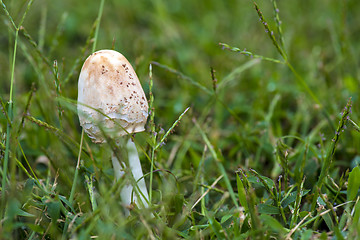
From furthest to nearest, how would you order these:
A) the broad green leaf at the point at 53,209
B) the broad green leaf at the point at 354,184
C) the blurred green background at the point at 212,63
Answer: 1. the blurred green background at the point at 212,63
2. the broad green leaf at the point at 354,184
3. the broad green leaf at the point at 53,209

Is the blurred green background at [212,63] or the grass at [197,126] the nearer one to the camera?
the grass at [197,126]

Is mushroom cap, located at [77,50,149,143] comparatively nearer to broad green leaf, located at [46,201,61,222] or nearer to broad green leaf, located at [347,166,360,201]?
broad green leaf, located at [46,201,61,222]

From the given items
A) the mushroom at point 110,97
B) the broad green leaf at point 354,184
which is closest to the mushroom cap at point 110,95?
the mushroom at point 110,97

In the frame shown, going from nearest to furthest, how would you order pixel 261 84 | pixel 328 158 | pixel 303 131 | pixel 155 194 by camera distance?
pixel 328 158, pixel 155 194, pixel 303 131, pixel 261 84

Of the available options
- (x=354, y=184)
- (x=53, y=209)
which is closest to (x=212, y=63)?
(x=354, y=184)

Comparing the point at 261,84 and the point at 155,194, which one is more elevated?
the point at 261,84

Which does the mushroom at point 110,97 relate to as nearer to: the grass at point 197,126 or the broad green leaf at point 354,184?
the grass at point 197,126

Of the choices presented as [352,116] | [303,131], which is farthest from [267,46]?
[352,116]

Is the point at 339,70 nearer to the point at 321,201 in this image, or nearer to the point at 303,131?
the point at 303,131

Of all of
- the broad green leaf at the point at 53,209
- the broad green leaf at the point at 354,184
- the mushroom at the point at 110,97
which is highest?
the mushroom at the point at 110,97
